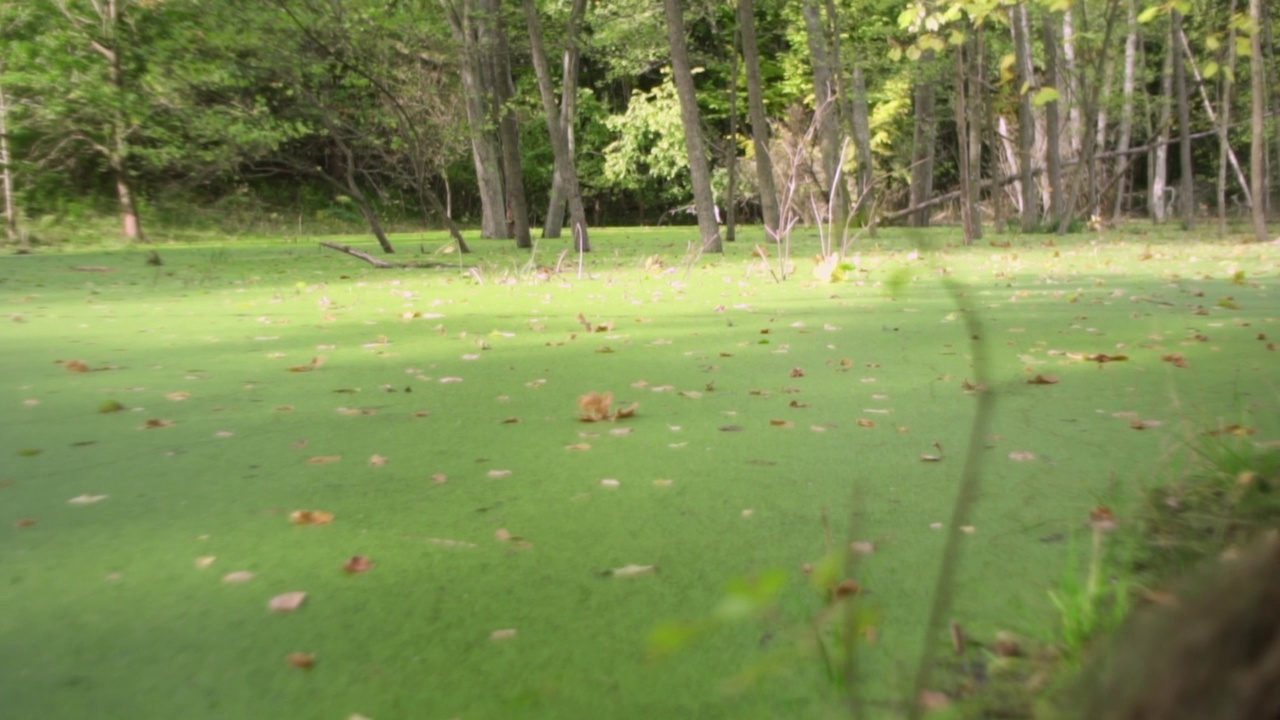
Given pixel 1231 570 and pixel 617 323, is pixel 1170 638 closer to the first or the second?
pixel 1231 570

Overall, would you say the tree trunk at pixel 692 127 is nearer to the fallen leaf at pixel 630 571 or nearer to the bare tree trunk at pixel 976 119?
the bare tree trunk at pixel 976 119

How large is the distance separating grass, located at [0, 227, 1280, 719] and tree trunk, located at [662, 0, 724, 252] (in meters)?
5.57

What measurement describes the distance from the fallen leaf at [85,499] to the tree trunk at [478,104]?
9.39 m

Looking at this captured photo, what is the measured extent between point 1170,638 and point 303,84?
10250mm

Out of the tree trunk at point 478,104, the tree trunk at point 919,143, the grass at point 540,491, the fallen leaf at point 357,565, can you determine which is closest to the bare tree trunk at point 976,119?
the tree trunk at point 919,143

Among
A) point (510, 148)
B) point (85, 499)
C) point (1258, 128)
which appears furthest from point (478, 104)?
point (85, 499)

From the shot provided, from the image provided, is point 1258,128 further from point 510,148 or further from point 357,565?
point 357,565

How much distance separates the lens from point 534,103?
16.5 m

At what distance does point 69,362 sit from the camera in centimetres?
404

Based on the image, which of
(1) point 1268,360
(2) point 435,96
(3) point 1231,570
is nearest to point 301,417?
(3) point 1231,570

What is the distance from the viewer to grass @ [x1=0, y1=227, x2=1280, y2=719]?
A: 1.46 metres

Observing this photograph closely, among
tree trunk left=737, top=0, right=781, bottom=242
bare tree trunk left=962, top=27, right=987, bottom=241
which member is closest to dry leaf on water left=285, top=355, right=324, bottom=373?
tree trunk left=737, top=0, right=781, bottom=242

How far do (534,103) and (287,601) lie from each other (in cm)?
1552

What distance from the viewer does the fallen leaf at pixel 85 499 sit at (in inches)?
88.3
